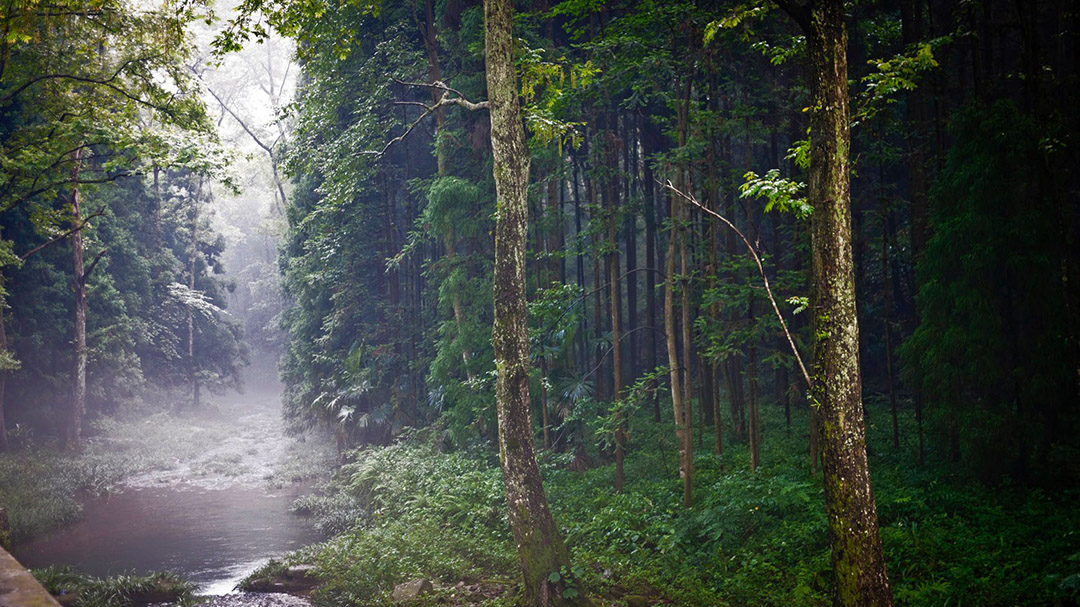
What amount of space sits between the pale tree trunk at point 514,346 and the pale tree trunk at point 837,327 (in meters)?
3.50

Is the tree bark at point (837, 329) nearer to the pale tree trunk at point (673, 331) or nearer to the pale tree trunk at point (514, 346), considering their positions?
the pale tree trunk at point (514, 346)

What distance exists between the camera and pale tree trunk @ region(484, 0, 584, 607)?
24.6 feet

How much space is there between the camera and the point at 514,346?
780 centimetres

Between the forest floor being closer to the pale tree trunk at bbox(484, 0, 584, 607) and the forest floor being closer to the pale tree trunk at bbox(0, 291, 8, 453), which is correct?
the pale tree trunk at bbox(484, 0, 584, 607)

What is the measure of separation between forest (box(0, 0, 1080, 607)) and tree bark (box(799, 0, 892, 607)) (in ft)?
0.07

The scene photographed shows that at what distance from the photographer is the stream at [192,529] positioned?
12.2 meters

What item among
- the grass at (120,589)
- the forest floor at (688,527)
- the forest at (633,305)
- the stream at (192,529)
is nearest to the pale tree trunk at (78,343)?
the forest at (633,305)

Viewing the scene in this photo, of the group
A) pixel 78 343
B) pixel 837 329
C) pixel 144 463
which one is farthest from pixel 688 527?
pixel 78 343

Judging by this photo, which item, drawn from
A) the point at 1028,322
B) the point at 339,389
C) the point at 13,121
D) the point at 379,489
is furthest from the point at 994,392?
the point at 13,121

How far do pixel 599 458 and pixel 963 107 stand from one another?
8.66 meters

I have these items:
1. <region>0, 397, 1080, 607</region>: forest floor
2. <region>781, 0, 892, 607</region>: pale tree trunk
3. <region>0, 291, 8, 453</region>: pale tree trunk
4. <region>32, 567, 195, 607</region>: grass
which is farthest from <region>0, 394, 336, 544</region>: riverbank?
<region>781, 0, 892, 607</region>: pale tree trunk

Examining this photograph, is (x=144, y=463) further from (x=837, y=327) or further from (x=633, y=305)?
(x=837, y=327)

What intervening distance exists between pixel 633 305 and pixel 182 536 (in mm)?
11814

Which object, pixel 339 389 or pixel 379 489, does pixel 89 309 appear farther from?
pixel 379 489
